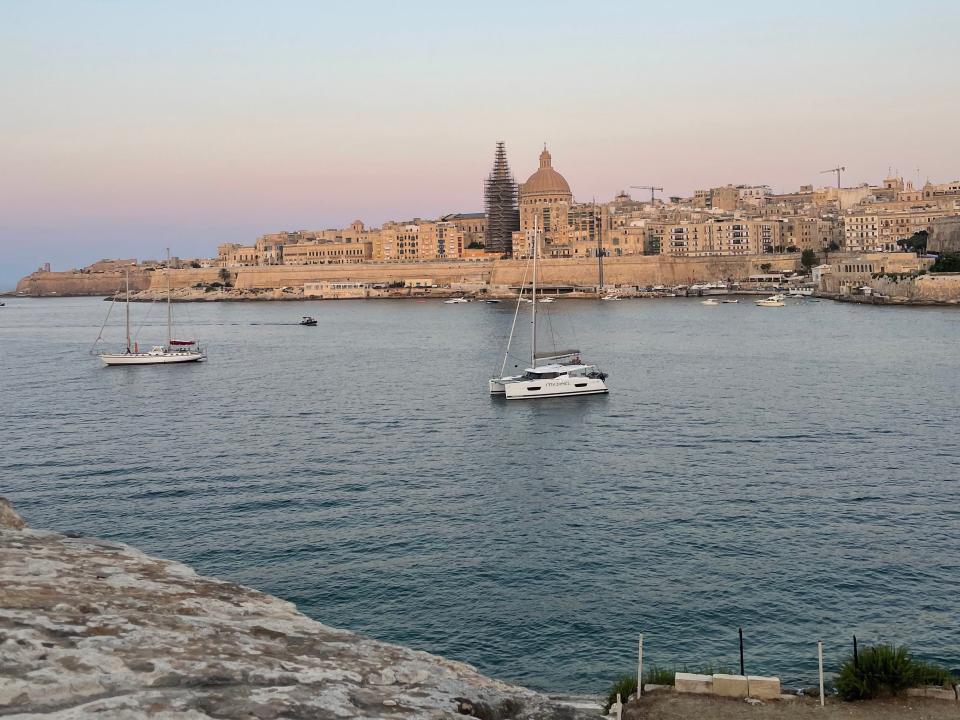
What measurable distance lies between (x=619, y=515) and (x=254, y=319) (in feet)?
196

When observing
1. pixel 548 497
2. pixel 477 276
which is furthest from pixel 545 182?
pixel 548 497

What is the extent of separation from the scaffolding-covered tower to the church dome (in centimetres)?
405

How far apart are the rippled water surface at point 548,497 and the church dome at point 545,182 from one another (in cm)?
8468

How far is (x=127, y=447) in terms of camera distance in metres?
22.2

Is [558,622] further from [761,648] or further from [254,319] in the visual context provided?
[254,319]

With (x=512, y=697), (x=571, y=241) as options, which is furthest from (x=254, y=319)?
(x=512, y=697)

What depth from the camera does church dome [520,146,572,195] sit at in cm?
12019

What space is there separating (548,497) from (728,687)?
9.51m

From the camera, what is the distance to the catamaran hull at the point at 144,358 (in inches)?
1578

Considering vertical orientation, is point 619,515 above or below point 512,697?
below

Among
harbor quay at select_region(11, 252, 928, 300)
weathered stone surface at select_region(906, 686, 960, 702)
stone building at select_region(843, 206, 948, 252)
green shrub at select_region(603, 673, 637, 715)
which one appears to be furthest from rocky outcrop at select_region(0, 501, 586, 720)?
stone building at select_region(843, 206, 948, 252)

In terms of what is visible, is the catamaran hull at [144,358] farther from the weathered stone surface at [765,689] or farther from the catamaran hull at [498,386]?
the weathered stone surface at [765,689]

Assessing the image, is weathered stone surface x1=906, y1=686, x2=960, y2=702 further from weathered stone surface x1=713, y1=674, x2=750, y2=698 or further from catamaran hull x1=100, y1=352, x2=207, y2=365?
catamaran hull x1=100, y1=352, x2=207, y2=365

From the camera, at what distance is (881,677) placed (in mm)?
7891
